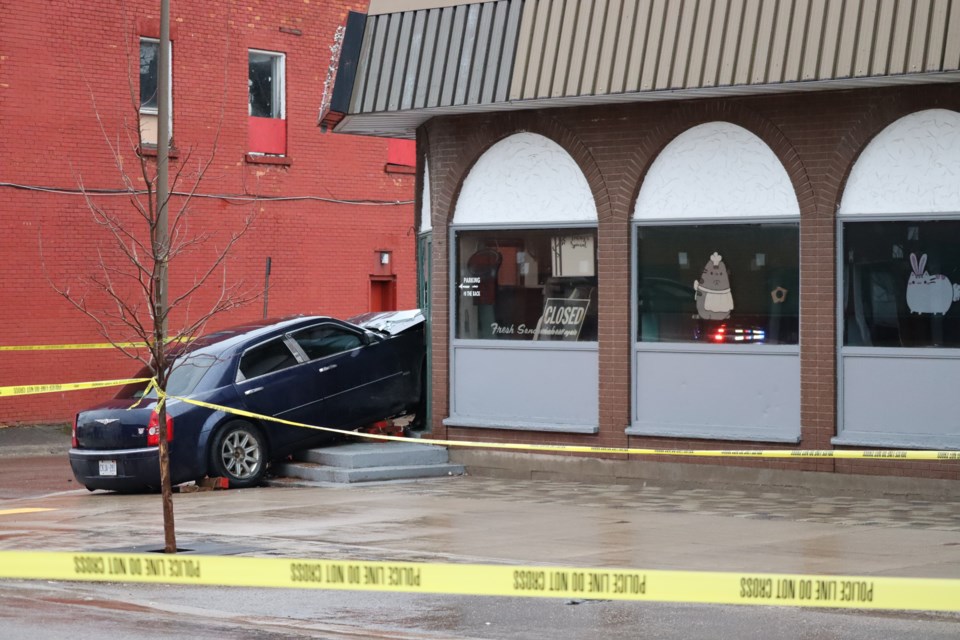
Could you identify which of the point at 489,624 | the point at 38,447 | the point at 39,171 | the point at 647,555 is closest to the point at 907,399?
the point at 647,555

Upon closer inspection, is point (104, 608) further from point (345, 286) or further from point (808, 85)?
point (345, 286)

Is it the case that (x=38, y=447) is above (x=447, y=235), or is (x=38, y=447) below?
below

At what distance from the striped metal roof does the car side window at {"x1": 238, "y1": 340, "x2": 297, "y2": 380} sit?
2.71m

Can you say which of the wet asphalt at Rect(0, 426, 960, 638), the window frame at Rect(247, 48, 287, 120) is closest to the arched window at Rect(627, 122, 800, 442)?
the wet asphalt at Rect(0, 426, 960, 638)

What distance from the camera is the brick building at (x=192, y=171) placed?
74.9 feet

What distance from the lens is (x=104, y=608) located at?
29.8ft

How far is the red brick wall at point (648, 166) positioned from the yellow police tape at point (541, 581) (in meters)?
7.43

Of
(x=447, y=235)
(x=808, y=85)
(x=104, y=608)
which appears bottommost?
(x=104, y=608)

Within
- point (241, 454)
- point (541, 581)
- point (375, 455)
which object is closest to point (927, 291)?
point (375, 455)

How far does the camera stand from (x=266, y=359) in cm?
1652

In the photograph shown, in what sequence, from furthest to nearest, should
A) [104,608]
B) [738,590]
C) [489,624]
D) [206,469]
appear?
[206,469], [104,608], [489,624], [738,590]

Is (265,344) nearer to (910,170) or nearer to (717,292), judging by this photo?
(717,292)

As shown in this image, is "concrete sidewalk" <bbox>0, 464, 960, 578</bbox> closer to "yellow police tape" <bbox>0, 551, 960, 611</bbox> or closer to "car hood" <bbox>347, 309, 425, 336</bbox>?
"car hood" <bbox>347, 309, 425, 336</bbox>

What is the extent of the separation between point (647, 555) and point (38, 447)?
43.6 feet
